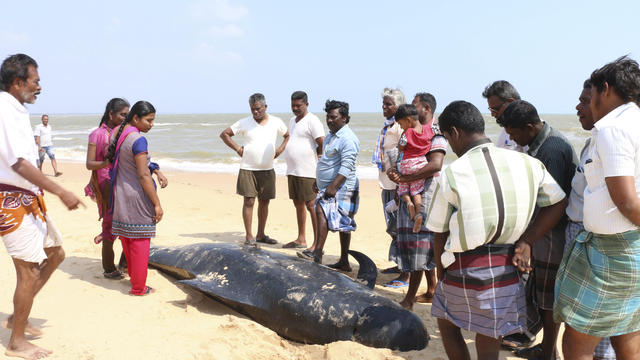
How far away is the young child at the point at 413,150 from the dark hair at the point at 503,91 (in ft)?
2.43

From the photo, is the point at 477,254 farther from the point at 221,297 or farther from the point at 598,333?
the point at 221,297

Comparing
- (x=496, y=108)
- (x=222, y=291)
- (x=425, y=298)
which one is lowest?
(x=425, y=298)

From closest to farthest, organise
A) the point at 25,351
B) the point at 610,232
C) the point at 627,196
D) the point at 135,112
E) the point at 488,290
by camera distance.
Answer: the point at 627,196
the point at 610,232
the point at 488,290
the point at 25,351
the point at 135,112

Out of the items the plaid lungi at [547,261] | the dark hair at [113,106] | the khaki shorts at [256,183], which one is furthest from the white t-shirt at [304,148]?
the plaid lungi at [547,261]

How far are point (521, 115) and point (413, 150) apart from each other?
146cm

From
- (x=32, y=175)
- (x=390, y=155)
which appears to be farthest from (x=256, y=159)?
(x=32, y=175)

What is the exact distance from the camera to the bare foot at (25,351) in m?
3.46

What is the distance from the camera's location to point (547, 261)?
11.2ft

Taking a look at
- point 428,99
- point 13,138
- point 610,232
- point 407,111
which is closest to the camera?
point 610,232

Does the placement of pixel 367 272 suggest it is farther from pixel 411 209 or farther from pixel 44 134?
pixel 44 134

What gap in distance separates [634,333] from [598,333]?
226mm

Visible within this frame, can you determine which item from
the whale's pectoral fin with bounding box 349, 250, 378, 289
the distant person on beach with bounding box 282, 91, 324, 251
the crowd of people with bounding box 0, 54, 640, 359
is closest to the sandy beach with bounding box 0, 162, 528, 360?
the crowd of people with bounding box 0, 54, 640, 359

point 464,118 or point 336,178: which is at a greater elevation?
point 464,118

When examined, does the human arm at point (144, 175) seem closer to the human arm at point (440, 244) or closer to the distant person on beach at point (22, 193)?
the distant person on beach at point (22, 193)
